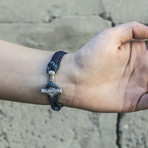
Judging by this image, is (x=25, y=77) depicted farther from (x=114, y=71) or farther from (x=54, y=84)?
(x=114, y=71)

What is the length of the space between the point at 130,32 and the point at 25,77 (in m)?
0.39

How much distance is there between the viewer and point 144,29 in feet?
3.16

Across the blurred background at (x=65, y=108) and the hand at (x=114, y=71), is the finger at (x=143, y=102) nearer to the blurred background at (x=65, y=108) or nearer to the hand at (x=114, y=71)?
the hand at (x=114, y=71)

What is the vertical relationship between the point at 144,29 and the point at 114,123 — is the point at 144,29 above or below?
above

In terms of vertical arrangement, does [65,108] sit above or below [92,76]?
below

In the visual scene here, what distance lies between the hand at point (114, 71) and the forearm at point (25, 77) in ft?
0.15

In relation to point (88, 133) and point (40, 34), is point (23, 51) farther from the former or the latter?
point (88, 133)

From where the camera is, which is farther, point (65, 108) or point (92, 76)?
point (65, 108)

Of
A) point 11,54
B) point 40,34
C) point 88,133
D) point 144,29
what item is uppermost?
point 144,29

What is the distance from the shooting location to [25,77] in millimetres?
1027

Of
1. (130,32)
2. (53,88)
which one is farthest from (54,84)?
(130,32)

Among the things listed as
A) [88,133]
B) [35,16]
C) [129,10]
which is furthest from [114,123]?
[35,16]

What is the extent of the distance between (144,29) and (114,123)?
28.3 inches

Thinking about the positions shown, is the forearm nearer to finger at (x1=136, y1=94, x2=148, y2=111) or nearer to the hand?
the hand
